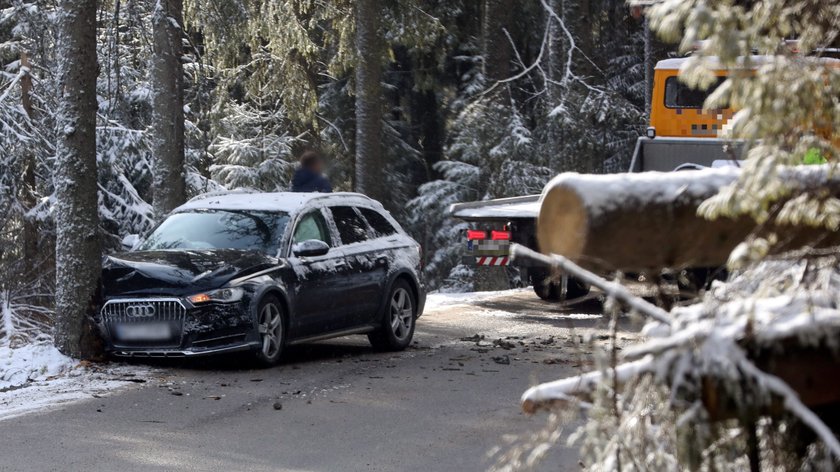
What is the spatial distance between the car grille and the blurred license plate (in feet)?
0.09

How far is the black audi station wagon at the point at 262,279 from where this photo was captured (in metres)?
11.1

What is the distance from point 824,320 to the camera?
3.01 m

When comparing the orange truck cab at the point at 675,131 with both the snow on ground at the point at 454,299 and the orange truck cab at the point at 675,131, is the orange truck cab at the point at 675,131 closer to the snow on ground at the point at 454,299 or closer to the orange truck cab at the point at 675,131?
the orange truck cab at the point at 675,131

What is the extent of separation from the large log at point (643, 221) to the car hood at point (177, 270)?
790 cm

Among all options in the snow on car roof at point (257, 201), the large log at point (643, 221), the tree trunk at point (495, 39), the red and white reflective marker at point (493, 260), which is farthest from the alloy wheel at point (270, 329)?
the tree trunk at point (495, 39)

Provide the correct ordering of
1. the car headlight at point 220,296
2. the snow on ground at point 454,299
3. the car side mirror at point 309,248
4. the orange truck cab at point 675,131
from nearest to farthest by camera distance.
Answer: the car headlight at point 220,296 < the car side mirror at point 309,248 < the orange truck cab at point 675,131 < the snow on ground at point 454,299

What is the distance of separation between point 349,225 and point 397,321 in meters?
1.15

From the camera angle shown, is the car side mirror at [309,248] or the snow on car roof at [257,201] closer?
the car side mirror at [309,248]

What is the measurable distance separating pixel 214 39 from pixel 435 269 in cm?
2079

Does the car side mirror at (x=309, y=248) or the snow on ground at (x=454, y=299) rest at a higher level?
the car side mirror at (x=309, y=248)

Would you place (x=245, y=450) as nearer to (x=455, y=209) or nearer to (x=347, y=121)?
(x=455, y=209)

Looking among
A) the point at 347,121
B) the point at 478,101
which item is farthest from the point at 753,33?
the point at 347,121

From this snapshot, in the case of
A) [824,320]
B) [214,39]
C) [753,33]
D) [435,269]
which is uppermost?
[214,39]

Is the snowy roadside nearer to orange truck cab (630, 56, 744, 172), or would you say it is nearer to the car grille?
the car grille
